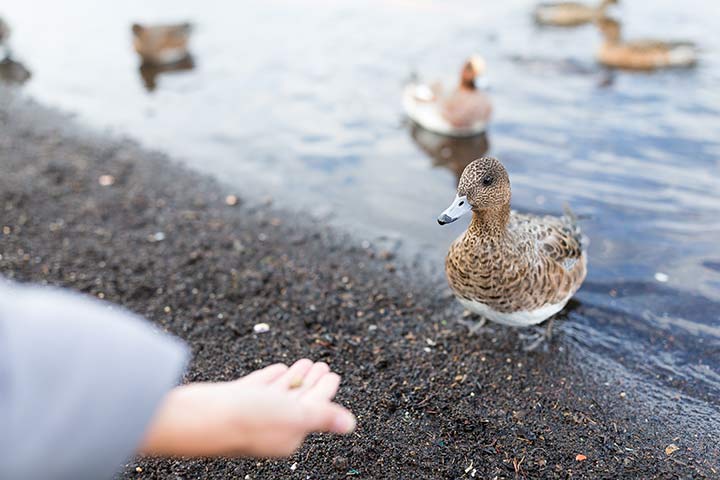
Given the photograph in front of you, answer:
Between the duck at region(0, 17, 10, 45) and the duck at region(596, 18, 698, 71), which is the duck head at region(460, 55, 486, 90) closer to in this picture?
the duck at region(596, 18, 698, 71)

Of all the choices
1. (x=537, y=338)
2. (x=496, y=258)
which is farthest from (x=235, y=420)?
(x=537, y=338)

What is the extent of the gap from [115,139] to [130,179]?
149cm

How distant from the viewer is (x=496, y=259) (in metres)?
3.62

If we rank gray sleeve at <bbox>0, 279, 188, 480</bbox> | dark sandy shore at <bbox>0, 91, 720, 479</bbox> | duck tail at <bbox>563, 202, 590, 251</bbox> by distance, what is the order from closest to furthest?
gray sleeve at <bbox>0, 279, 188, 480</bbox> → dark sandy shore at <bbox>0, 91, 720, 479</bbox> → duck tail at <bbox>563, 202, 590, 251</bbox>

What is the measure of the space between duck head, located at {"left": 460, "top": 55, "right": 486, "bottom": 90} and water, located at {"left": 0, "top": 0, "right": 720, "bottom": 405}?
63 centimetres

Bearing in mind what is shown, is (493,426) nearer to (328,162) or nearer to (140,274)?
(140,274)

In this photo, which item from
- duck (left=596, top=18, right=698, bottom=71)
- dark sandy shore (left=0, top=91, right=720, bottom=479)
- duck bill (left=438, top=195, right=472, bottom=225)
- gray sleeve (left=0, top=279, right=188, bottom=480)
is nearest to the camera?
gray sleeve (left=0, top=279, right=188, bottom=480)

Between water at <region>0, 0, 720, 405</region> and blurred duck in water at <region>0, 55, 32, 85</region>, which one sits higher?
blurred duck in water at <region>0, 55, 32, 85</region>

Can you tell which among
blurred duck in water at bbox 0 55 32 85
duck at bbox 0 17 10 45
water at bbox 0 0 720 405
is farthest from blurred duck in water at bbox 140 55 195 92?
duck at bbox 0 17 10 45

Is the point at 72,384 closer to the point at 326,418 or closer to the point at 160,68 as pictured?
the point at 326,418

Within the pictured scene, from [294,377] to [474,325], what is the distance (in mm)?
2446

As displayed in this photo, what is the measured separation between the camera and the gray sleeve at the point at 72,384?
3.92 feet

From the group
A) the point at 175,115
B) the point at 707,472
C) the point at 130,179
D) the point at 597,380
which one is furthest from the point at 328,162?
the point at 707,472

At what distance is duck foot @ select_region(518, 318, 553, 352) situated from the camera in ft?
13.4
